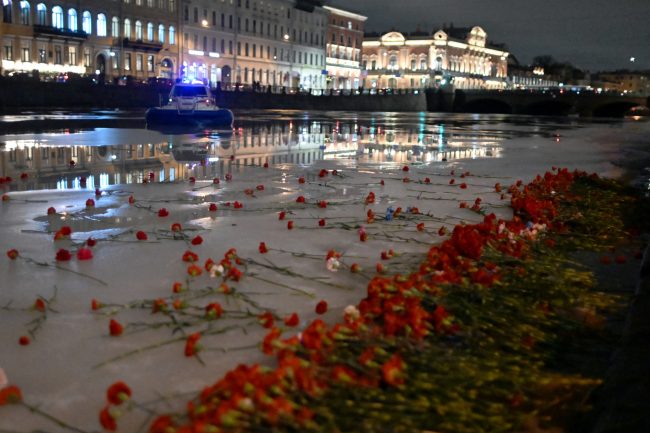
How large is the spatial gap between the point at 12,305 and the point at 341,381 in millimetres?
2112

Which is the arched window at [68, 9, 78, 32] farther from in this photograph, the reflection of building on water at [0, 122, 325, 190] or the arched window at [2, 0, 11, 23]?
the reflection of building on water at [0, 122, 325, 190]

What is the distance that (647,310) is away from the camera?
3834 millimetres

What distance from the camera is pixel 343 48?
110625 mm

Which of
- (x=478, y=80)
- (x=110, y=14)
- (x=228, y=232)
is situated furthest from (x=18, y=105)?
(x=478, y=80)

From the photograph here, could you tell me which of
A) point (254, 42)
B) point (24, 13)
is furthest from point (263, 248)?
point (254, 42)

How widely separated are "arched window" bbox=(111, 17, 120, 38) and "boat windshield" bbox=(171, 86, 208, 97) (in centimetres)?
4178

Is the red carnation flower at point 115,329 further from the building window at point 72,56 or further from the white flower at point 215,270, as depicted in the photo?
the building window at point 72,56

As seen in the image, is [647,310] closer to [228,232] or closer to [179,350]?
[179,350]

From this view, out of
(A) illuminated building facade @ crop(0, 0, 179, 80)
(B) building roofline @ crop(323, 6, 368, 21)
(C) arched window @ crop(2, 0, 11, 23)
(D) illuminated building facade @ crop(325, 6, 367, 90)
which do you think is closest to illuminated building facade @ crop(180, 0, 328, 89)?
(B) building roofline @ crop(323, 6, 368, 21)

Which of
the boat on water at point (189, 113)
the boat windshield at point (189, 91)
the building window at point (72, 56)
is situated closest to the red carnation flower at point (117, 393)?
the boat on water at point (189, 113)

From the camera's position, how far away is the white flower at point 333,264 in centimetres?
438

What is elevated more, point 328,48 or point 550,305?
point 328,48

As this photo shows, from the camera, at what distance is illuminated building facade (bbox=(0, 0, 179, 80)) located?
54375 mm

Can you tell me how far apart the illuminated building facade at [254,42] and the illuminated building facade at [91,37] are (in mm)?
4072
